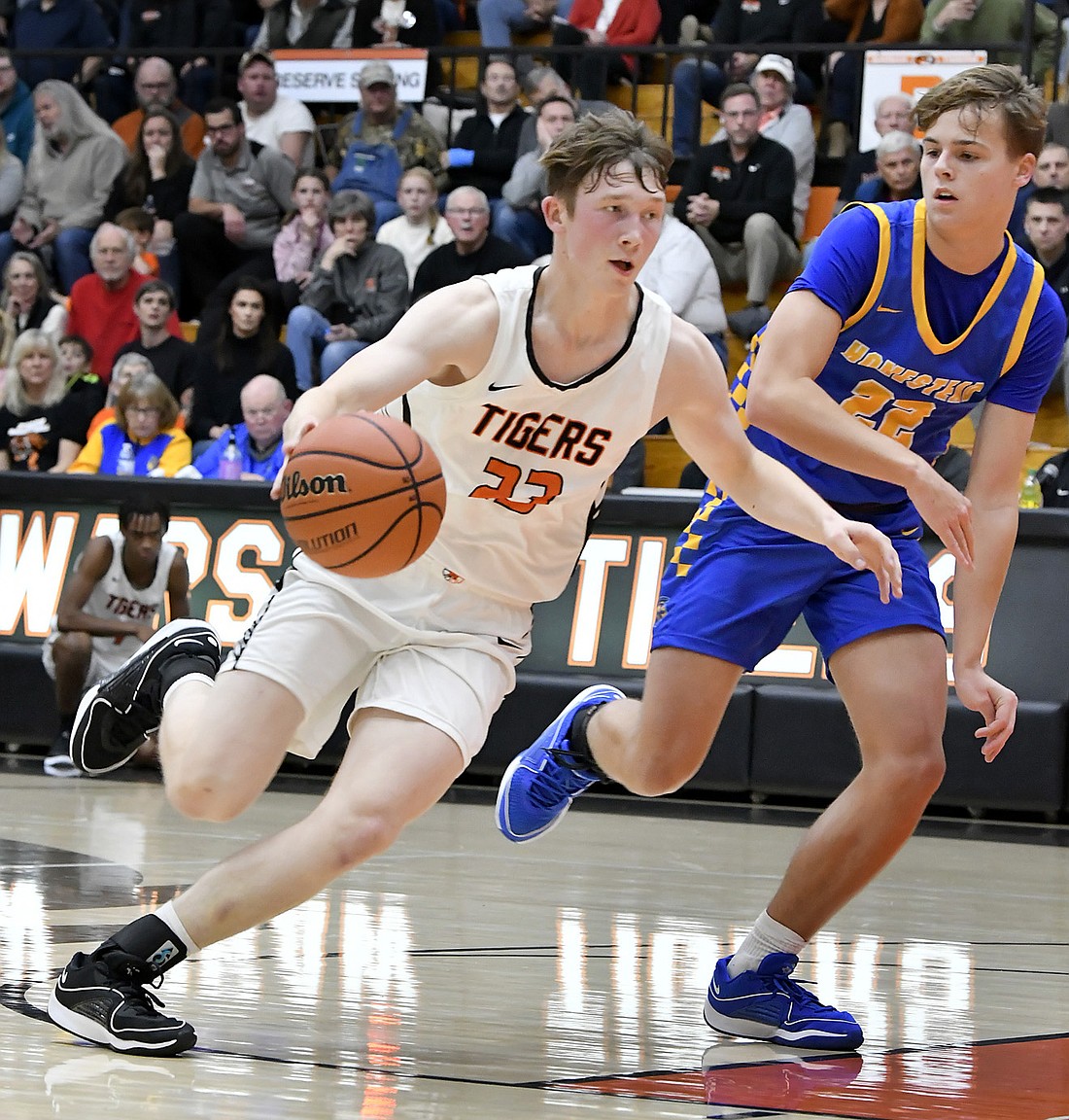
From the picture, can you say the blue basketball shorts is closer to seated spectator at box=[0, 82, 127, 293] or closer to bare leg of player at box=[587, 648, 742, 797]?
bare leg of player at box=[587, 648, 742, 797]

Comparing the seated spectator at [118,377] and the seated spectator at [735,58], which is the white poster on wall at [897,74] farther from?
the seated spectator at [118,377]

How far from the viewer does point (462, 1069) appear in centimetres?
357

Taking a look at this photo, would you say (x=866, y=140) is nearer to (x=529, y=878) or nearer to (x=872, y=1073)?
(x=529, y=878)

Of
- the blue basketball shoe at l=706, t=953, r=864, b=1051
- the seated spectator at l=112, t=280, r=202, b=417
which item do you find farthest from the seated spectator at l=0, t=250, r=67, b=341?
the blue basketball shoe at l=706, t=953, r=864, b=1051

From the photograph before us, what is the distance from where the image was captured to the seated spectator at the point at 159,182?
13.1m

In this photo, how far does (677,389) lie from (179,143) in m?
10.3

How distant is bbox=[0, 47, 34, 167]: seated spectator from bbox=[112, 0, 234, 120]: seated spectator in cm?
70

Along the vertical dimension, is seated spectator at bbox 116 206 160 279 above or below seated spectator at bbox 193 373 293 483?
above

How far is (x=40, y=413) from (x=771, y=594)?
8114 millimetres

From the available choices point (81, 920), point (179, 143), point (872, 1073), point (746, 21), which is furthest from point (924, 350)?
point (179, 143)

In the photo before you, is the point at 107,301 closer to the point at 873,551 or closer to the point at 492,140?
the point at 492,140

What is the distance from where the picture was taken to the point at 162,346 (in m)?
11.8

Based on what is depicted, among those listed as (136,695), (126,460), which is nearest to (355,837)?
(136,695)

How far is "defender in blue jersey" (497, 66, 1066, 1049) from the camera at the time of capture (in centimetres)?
403
